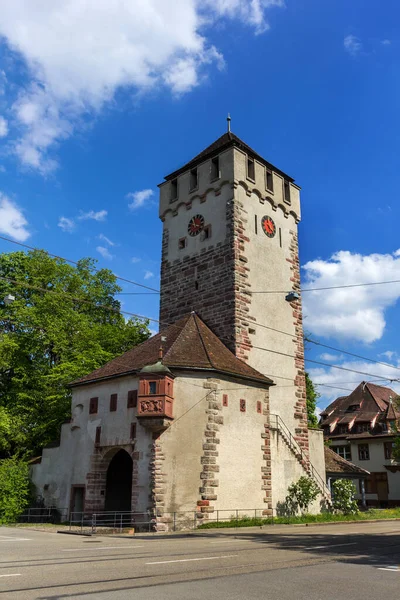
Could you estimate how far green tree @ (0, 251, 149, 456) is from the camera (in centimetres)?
2925

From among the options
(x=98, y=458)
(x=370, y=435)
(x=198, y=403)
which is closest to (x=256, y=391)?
(x=198, y=403)

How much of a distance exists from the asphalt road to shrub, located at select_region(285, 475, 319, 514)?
965cm

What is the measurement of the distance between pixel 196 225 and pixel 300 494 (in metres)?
14.2

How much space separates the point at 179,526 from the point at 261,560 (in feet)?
32.2

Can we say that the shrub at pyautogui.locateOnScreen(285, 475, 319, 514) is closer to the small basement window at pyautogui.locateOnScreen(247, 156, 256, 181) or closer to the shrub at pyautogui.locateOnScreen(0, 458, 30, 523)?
the shrub at pyautogui.locateOnScreen(0, 458, 30, 523)

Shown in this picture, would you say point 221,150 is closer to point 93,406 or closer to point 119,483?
point 93,406

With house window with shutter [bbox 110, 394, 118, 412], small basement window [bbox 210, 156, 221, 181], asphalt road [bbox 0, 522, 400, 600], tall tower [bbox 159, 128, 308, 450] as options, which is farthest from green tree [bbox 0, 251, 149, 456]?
asphalt road [bbox 0, 522, 400, 600]

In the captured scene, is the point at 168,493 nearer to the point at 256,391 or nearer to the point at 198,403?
the point at 198,403

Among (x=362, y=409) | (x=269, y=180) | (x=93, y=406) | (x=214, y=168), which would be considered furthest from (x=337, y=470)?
(x=362, y=409)

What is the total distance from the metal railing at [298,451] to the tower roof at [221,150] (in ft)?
44.7

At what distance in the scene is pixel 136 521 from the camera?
1973 centimetres

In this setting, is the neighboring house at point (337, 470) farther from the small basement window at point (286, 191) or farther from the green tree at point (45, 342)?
the small basement window at point (286, 191)

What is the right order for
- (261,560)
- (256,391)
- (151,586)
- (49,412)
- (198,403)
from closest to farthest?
(151,586)
(261,560)
(198,403)
(256,391)
(49,412)

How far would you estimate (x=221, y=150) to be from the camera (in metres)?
28.6
